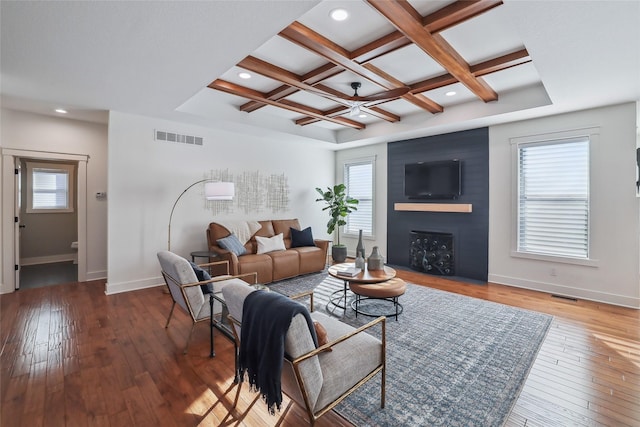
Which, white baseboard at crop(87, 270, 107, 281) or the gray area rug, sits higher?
white baseboard at crop(87, 270, 107, 281)

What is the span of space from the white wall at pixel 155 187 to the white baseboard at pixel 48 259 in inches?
139

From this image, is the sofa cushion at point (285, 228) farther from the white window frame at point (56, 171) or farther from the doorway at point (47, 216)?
the white window frame at point (56, 171)

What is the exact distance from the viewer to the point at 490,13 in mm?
2420

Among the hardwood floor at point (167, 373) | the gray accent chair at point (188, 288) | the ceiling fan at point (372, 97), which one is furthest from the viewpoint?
the ceiling fan at point (372, 97)

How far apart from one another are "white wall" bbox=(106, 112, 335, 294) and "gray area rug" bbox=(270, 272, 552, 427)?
2.72 metres

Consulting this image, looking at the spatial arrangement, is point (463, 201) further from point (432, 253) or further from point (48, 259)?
point (48, 259)

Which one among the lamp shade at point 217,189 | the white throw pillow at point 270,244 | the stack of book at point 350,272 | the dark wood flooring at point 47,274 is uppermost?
the lamp shade at point 217,189

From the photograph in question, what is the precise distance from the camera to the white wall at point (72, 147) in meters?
4.30

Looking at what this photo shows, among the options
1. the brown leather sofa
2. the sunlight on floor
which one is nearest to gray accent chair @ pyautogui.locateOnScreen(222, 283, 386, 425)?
the sunlight on floor

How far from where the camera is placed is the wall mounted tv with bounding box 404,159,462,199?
5.34 meters

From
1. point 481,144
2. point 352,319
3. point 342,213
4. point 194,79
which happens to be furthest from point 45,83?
point 481,144

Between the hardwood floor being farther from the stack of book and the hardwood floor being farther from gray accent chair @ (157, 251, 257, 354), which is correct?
the stack of book

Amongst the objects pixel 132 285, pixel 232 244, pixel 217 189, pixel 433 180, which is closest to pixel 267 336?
pixel 217 189

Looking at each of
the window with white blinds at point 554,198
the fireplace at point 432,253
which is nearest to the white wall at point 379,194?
the fireplace at point 432,253
